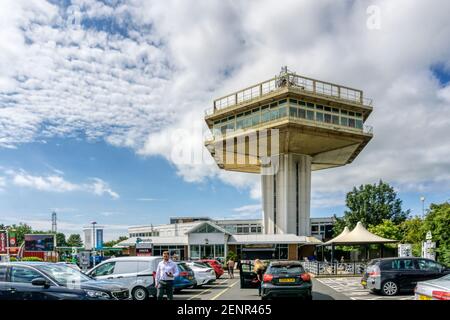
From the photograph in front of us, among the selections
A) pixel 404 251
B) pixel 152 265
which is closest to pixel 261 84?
pixel 404 251

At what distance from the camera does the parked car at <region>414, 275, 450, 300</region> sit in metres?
7.67

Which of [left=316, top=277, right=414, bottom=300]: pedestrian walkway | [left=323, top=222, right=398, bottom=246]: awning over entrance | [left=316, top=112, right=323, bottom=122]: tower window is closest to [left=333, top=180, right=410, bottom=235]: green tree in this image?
[left=316, top=112, right=323, bottom=122]: tower window

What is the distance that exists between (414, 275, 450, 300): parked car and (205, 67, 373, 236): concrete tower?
4226 centimetres

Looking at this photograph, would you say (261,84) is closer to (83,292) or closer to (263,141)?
(263,141)

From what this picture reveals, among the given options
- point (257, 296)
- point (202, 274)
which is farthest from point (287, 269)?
point (202, 274)

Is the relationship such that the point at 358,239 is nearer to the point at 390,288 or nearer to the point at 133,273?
the point at 390,288

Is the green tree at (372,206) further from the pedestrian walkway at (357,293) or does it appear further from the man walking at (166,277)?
the man walking at (166,277)

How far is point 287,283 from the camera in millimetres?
13336

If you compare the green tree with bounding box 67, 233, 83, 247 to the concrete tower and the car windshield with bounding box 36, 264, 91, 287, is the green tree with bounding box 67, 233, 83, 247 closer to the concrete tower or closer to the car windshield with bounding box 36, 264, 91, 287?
the concrete tower

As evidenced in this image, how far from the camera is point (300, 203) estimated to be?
59969 millimetres

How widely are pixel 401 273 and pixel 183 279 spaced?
8.99m

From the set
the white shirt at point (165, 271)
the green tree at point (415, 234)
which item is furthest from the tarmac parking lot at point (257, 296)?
the green tree at point (415, 234)

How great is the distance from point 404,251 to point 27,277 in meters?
24.7
